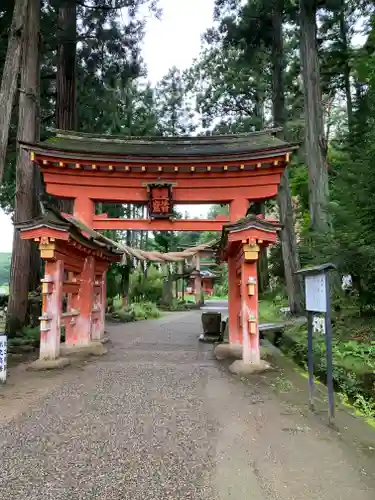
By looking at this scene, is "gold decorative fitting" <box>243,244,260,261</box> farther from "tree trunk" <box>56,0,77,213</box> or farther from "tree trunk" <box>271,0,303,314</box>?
"tree trunk" <box>56,0,77,213</box>

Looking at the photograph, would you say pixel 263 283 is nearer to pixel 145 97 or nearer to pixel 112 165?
pixel 145 97

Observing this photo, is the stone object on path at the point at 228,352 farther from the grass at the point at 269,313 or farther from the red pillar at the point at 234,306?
the grass at the point at 269,313

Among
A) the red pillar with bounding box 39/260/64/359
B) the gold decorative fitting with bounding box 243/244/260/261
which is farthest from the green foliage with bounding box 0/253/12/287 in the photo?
the gold decorative fitting with bounding box 243/244/260/261

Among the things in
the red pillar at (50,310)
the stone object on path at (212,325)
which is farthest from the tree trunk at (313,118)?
the red pillar at (50,310)

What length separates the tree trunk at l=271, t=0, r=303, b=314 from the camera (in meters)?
12.3

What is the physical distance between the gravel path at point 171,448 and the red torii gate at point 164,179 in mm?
3705

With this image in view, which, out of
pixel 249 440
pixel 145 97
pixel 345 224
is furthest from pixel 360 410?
pixel 145 97

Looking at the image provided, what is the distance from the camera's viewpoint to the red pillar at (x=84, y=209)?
845cm

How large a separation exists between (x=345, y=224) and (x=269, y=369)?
11.1 feet

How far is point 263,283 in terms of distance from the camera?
21.4 metres

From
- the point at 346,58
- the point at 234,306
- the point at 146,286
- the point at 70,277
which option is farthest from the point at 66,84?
the point at 146,286

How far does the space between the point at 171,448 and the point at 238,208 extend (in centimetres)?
573

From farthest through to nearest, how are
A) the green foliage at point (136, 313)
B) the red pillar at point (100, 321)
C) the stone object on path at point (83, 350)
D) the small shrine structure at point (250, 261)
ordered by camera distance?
the green foliage at point (136, 313) → the red pillar at point (100, 321) → the stone object on path at point (83, 350) → the small shrine structure at point (250, 261)

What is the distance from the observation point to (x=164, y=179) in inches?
334
